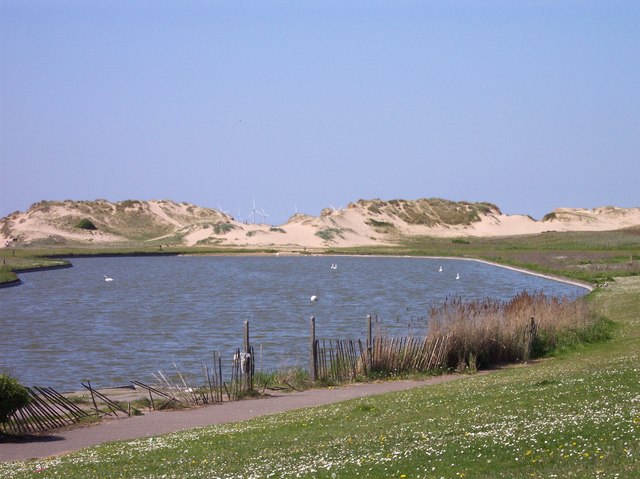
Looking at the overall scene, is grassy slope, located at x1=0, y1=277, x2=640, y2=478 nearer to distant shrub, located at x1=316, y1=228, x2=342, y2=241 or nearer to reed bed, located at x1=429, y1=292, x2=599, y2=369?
reed bed, located at x1=429, y1=292, x2=599, y2=369

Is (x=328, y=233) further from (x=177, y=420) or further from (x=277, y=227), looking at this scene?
(x=177, y=420)

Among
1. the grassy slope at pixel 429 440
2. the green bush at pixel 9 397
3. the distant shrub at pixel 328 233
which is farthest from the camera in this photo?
the distant shrub at pixel 328 233

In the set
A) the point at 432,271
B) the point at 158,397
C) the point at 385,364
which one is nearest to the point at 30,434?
the point at 158,397

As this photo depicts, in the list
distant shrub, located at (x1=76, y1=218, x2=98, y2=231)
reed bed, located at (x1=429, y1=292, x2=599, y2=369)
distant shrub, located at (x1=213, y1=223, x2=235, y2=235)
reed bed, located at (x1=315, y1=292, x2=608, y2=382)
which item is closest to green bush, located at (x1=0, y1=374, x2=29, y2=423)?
reed bed, located at (x1=315, y1=292, x2=608, y2=382)

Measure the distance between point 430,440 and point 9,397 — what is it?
7.88 metres

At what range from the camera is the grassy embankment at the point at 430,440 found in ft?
29.4

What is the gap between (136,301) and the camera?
53.8 meters

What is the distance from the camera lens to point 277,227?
145500 mm

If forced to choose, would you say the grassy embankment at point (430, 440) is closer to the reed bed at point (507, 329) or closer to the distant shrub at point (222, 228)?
the reed bed at point (507, 329)

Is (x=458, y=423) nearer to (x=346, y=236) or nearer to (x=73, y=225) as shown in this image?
(x=346, y=236)

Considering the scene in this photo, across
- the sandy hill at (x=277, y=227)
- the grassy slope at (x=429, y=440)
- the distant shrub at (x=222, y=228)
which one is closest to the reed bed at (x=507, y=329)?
the grassy slope at (x=429, y=440)

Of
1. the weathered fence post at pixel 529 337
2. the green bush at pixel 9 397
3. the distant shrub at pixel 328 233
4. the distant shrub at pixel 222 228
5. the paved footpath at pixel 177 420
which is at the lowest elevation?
the paved footpath at pixel 177 420

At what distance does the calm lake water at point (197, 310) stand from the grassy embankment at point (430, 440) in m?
10.1

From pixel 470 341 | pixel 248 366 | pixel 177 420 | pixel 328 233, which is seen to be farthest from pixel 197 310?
pixel 328 233
